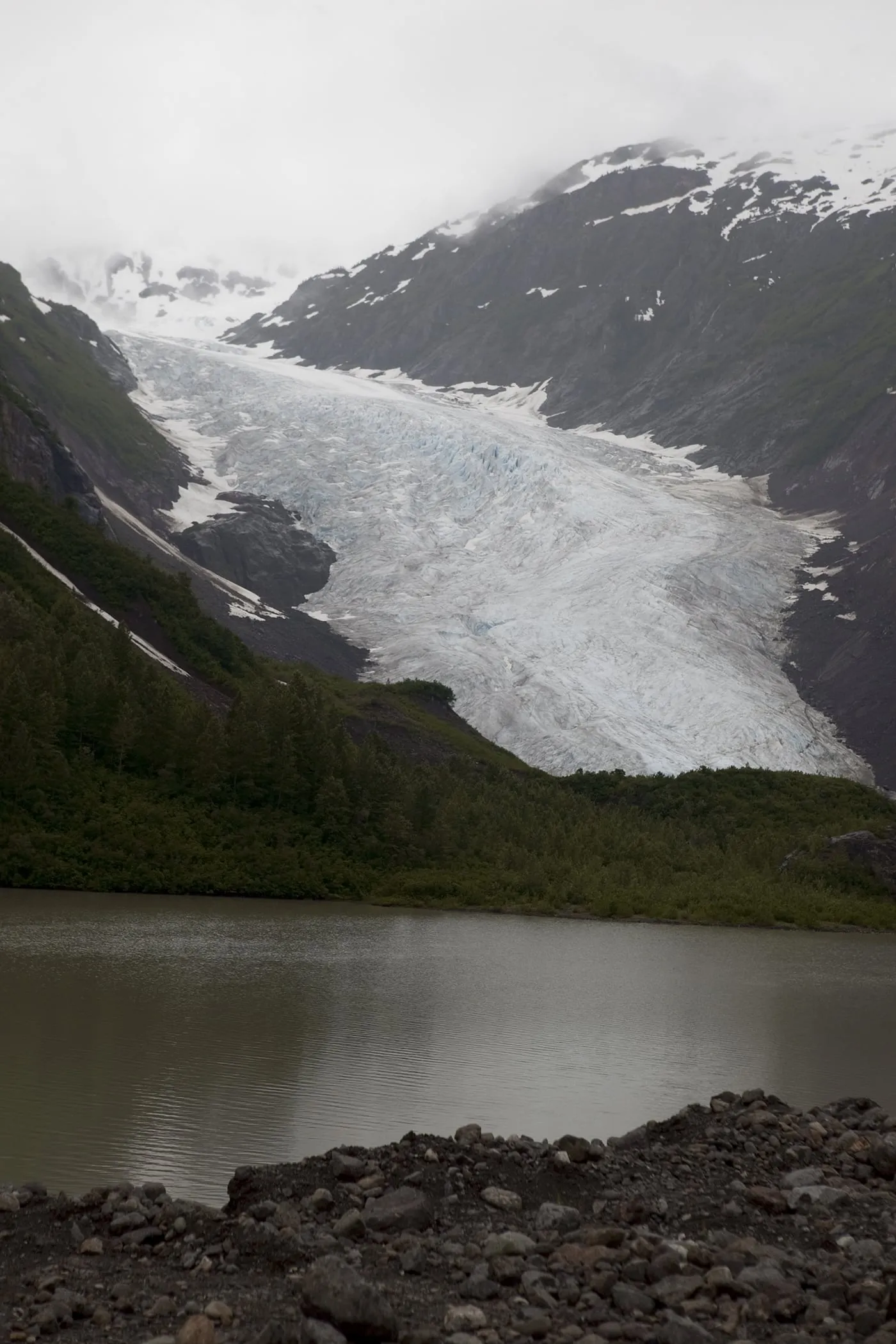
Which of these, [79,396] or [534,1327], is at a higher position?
[79,396]

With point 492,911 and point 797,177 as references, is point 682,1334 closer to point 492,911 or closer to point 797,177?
point 492,911

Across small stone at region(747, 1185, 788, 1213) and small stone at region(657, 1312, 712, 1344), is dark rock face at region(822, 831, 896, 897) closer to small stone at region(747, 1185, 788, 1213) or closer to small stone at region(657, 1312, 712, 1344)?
small stone at region(747, 1185, 788, 1213)

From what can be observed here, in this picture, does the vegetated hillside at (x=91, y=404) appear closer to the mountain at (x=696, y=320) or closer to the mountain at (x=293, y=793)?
the mountain at (x=293, y=793)

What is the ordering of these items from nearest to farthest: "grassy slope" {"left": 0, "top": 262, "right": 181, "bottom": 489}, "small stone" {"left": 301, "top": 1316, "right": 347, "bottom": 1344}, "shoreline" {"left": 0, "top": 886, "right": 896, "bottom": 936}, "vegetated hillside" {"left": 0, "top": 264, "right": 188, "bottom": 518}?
1. "small stone" {"left": 301, "top": 1316, "right": 347, "bottom": 1344}
2. "shoreline" {"left": 0, "top": 886, "right": 896, "bottom": 936}
3. "vegetated hillside" {"left": 0, "top": 264, "right": 188, "bottom": 518}
4. "grassy slope" {"left": 0, "top": 262, "right": 181, "bottom": 489}

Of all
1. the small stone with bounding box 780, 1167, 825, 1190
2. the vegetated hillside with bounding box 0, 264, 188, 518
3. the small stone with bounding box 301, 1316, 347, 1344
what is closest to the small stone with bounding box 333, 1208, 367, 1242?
the small stone with bounding box 301, 1316, 347, 1344

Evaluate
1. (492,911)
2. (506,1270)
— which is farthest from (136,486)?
(506,1270)
